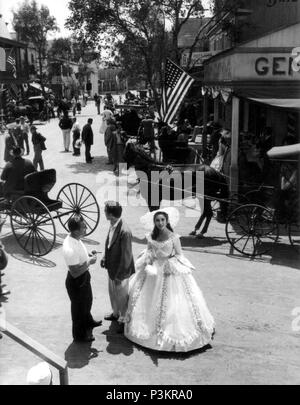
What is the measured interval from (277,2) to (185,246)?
11152 mm

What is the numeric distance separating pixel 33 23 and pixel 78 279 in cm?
4796

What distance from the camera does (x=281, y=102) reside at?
1052cm

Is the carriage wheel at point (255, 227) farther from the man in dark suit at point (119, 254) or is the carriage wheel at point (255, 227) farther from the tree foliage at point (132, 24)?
the tree foliage at point (132, 24)

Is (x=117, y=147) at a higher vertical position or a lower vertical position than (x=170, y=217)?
lower

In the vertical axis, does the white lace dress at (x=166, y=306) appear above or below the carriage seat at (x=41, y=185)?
below

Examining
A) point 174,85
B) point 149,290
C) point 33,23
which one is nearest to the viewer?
point 149,290

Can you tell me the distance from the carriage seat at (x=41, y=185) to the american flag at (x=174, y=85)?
4784 mm

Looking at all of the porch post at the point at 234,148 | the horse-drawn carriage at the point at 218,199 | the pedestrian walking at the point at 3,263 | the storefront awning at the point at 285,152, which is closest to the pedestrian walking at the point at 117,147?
the porch post at the point at 234,148

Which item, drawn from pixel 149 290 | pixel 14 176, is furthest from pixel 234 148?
pixel 149 290

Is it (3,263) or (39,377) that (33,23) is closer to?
(3,263)

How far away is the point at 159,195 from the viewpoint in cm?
1021

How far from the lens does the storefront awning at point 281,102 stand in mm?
10288

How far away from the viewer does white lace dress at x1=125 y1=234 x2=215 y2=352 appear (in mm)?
5770

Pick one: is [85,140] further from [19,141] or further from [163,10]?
[163,10]
